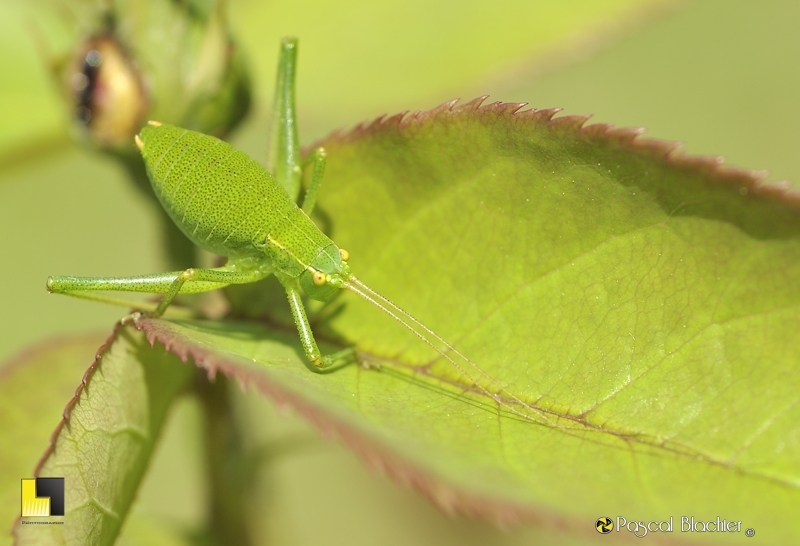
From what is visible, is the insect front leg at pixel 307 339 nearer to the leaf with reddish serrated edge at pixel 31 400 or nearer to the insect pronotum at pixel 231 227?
the insect pronotum at pixel 231 227

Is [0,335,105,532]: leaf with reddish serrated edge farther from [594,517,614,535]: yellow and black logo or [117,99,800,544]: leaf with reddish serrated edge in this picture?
[594,517,614,535]: yellow and black logo

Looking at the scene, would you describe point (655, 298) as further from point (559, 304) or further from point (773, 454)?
point (773, 454)

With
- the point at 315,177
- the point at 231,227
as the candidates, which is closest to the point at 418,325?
the point at 315,177

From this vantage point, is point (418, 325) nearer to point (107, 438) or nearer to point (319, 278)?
point (319, 278)

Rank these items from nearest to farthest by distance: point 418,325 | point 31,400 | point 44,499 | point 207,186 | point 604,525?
1. point 604,525
2. point 44,499
3. point 418,325
4. point 31,400
5. point 207,186

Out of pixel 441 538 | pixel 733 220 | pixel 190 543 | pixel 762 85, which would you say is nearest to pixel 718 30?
pixel 762 85

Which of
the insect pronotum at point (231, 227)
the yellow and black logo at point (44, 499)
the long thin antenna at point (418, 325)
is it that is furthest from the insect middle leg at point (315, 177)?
the yellow and black logo at point (44, 499)
